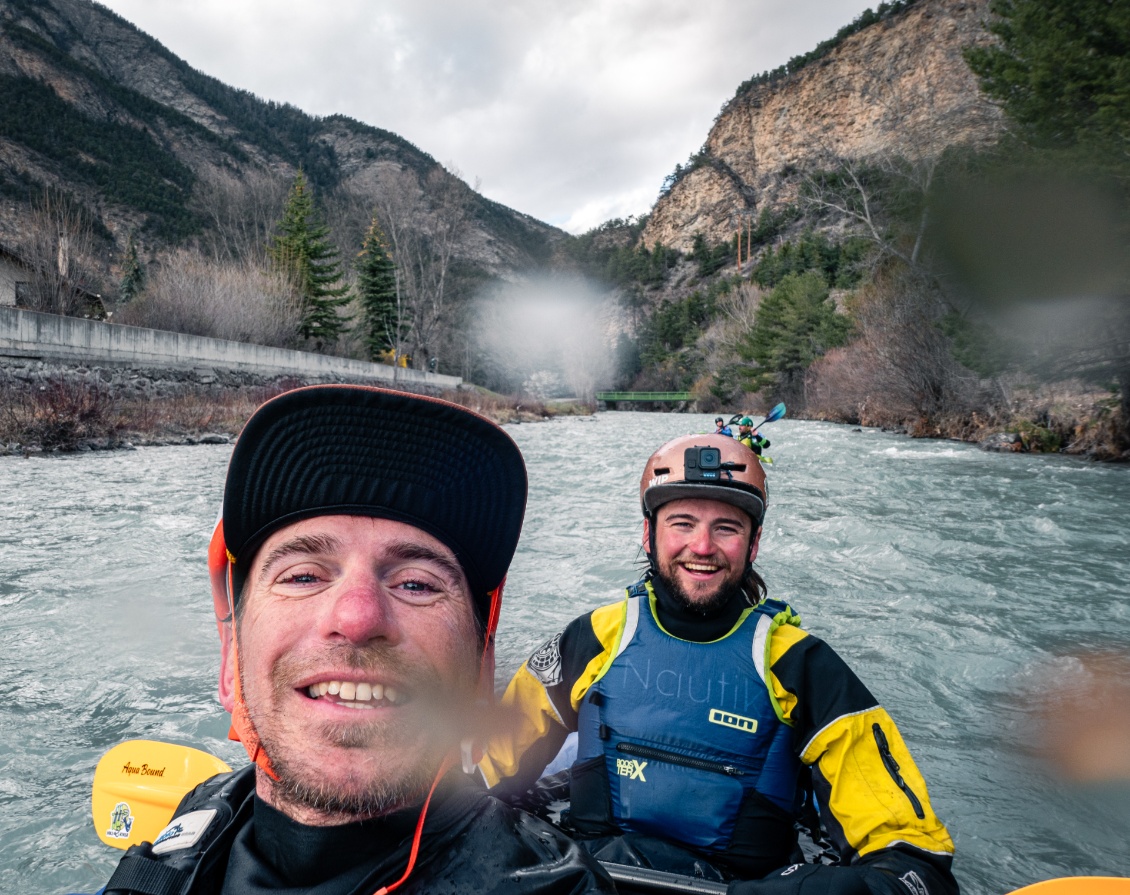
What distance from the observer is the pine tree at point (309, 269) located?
29516 millimetres

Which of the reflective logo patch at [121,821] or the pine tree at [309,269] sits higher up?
the pine tree at [309,269]

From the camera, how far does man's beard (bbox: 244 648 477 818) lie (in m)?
0.89

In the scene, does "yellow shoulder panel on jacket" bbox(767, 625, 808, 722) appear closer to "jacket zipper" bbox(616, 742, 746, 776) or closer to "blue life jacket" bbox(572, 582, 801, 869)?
"blue life jacket" bbox(572, 582, 801, 869)

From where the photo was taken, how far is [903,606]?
5887 millimetres

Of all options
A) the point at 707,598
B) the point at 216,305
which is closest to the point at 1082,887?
the point at 707,598

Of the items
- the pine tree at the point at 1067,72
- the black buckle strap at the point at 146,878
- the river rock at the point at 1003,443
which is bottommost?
the river rock at the point at 1003,443

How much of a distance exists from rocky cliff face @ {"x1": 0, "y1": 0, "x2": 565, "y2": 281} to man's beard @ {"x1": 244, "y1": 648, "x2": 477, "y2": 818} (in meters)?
35.4

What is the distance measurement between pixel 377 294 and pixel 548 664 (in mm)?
36691

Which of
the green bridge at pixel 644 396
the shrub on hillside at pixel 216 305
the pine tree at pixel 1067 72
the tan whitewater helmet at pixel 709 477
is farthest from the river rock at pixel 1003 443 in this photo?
the green bridge at pixel 644 396

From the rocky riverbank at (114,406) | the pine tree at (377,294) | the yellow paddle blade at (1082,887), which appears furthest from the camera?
the pine tree at (377,294)

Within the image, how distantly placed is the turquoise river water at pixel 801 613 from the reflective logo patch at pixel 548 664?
169cm

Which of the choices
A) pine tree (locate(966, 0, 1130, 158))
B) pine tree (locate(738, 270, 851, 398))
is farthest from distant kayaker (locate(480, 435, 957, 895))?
pine tree (locate(738, 270, 851, 398))

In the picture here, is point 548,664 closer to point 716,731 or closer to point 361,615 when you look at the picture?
point 716,731

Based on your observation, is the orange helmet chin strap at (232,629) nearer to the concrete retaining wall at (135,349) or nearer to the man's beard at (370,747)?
→ the man's beard at (370,747)
